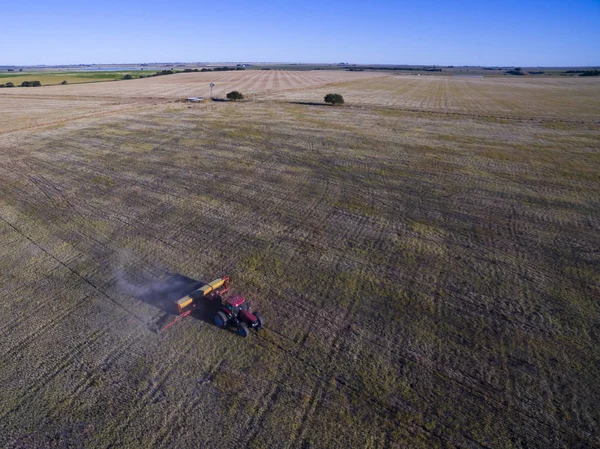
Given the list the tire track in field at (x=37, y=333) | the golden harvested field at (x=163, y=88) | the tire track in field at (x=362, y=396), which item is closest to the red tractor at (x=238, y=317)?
the tire track in field at (x=362, y=396)

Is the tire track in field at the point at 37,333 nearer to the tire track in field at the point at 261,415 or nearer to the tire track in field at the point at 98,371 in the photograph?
the tire track in field at the point at 98,371

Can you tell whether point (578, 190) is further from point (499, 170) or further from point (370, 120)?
point (370, 120)

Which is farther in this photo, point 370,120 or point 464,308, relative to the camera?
point 370,120

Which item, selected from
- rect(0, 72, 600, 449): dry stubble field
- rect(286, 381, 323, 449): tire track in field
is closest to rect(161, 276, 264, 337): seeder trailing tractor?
rect(0, 72, 600, 449): dry stubble field

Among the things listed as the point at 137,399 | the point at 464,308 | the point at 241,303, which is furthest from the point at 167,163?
the point at 464,308

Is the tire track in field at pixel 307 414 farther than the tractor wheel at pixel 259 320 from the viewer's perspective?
No

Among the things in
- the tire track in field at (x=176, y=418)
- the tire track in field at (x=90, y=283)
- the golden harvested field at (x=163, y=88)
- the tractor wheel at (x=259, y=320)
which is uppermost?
the golden harvested field at (x=163, y=88)

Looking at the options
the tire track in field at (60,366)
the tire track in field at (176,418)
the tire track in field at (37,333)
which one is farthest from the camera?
the tire track in field at (37,333)

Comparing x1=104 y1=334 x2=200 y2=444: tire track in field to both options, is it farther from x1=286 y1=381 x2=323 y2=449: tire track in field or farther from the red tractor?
x1=286 y1=381 x2=323 y2=449: tire track in field
